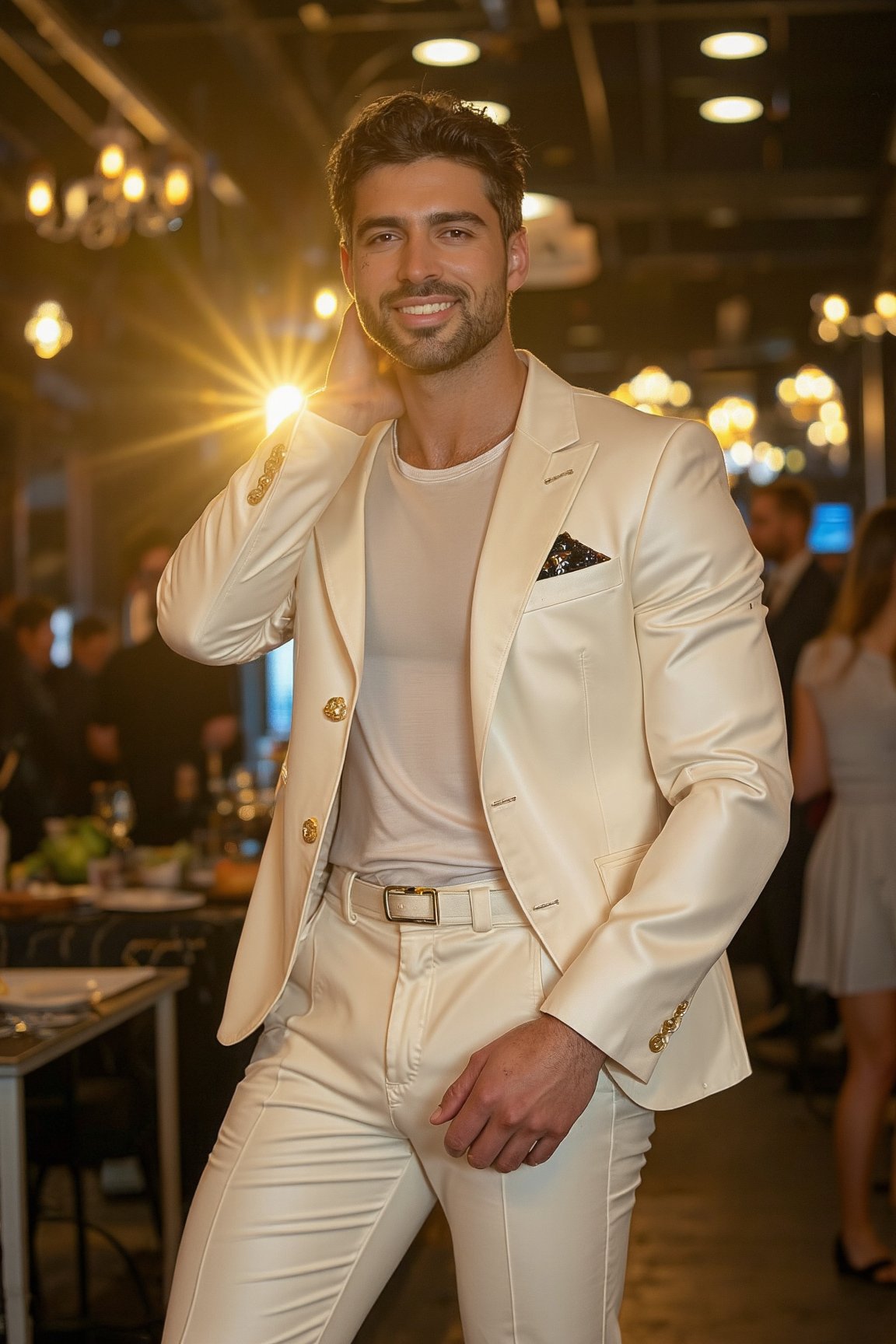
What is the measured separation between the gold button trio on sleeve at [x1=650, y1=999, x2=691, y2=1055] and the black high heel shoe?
8.74 ft

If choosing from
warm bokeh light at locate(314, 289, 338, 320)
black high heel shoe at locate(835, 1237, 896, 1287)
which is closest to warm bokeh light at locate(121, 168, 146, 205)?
warm bokeh light at locate(314, 289, 338, 320)

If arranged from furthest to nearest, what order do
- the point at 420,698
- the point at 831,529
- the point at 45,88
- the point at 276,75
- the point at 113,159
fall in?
the point at 831,529 → the point at 276,75 → the point at 45,88 → the point at 113,159 → the point at 420,698

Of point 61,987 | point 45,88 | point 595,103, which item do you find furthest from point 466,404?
point 595,103

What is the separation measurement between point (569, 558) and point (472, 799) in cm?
30

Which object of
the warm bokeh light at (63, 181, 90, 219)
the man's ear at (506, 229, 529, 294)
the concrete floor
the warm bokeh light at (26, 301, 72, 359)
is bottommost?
the concrete floor

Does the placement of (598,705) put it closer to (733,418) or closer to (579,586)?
(579,586)

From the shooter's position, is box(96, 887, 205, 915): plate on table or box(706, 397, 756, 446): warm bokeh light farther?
box(706, 397, 756, 446): warm bokeh light

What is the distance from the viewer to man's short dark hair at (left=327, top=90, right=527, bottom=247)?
79.4 inches

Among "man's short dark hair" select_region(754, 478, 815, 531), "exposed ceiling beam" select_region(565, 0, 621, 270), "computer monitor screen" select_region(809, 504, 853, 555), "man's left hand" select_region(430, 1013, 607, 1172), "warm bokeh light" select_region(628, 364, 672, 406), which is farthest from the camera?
"computer monitor screen" select_region(809, 504, 853, 555)

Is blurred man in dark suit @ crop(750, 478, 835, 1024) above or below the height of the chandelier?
below

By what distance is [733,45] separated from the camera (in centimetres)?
795

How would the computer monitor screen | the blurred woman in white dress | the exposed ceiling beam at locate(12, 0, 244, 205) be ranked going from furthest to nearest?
the computer monitor screen < the exposed ceiling beam at locate(12, 0, 244, 205) < the blurred woman in white dress

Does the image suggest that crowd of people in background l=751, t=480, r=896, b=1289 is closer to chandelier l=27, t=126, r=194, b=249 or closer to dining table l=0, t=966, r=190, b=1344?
dining table l=0, t=966, r=190, b=1344

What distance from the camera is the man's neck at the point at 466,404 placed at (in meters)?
2.07
